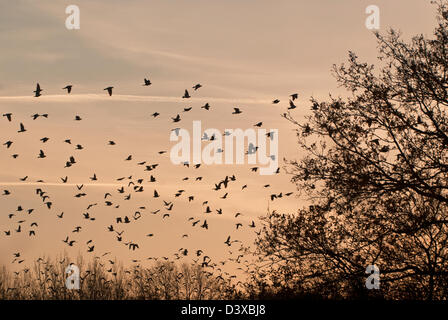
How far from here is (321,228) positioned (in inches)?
819

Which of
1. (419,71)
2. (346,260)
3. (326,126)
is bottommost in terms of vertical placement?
Answer: (346,260)

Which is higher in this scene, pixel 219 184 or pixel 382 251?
pixel 219 184

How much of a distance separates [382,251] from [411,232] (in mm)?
1599

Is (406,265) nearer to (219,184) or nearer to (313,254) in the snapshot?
(313,254)

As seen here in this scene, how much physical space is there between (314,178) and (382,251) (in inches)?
126
